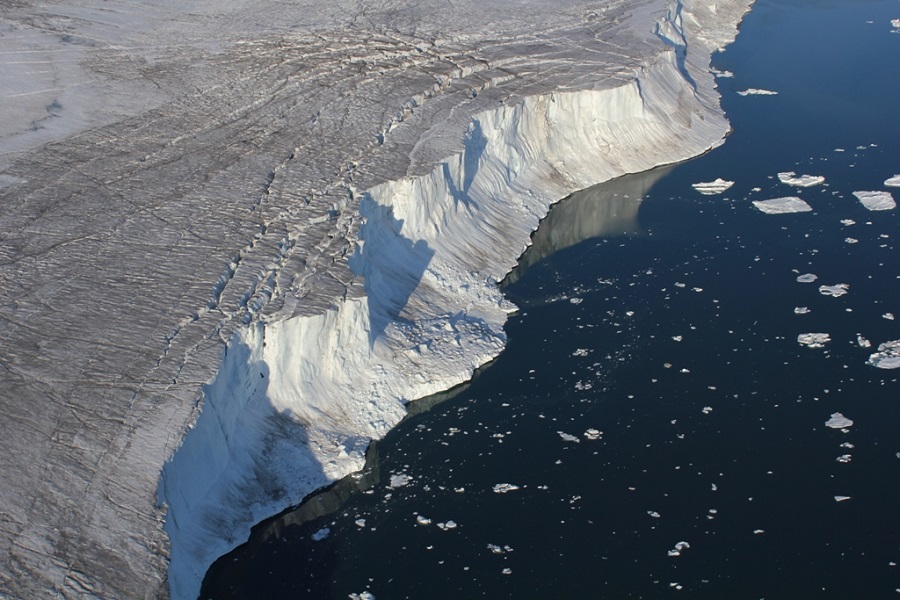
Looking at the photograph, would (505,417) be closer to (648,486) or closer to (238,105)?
(648,486)

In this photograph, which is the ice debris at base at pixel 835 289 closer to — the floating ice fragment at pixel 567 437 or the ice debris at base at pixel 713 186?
the ice debris at base at pixel 713 186

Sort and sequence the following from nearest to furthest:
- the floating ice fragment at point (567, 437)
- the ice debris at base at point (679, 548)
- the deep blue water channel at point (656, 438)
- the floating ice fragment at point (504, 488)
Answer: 1. the deep blue water channel at point (656, 438)
2. the ice debris at base at point (679, 548)
3. the floating ice fragment at point (504, 488)
4. the floating ice fragment at point (567, 437)

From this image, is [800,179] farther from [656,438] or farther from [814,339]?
[656,438]

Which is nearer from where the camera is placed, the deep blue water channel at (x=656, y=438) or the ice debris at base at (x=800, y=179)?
the deep blue water channel at (x=656, y=438)

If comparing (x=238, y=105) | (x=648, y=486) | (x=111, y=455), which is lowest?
(x=648, y=486)

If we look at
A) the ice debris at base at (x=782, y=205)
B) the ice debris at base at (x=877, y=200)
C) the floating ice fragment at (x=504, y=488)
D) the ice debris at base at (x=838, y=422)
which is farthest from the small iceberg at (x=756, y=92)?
the floating ice fragment at (x=504, y=488)

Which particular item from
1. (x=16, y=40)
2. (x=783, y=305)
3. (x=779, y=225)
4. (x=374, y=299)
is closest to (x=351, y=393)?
(x=374, y=299)
